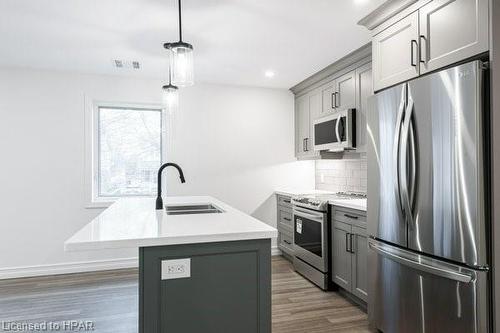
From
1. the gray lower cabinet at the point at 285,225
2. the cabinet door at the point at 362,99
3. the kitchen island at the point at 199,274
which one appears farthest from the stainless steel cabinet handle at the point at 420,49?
the gray lower cabinet at the point at 285,225

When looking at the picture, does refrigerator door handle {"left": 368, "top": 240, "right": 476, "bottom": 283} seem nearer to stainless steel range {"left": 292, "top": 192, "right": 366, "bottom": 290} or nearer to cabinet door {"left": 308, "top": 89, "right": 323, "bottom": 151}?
stainless steel range {"left": 292, "top": 192, "right": 366, "bottom": 290}

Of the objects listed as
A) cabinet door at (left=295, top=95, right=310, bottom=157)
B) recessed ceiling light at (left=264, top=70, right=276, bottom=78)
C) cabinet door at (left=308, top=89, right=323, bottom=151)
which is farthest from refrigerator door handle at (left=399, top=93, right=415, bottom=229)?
cabinet door at (left=295, top=95, right=310, bottom=157)

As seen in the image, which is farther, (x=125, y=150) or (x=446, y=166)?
(x=125, y=150)

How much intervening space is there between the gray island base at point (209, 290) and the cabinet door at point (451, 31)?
1.51 metres

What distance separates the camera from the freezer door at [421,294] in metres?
1.75

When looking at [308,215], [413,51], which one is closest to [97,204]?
[308,215]

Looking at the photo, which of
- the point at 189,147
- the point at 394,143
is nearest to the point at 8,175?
the point at 189,147

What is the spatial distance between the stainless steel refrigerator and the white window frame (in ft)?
9.21

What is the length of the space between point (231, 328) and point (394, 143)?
156 centimetres

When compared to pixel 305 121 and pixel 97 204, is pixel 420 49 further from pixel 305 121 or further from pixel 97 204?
pixel 97 204

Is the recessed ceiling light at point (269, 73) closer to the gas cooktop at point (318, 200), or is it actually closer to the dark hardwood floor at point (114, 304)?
the gas cooktop at point (318, 200)

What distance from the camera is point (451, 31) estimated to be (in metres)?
1.91

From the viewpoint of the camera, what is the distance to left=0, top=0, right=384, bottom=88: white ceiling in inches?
94.3

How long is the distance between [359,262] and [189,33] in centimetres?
246
